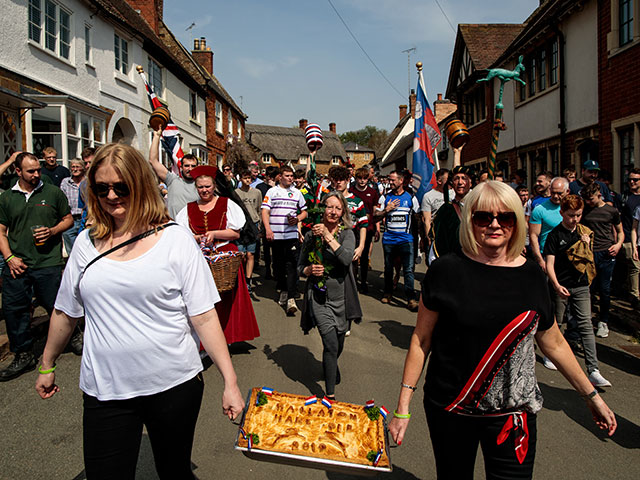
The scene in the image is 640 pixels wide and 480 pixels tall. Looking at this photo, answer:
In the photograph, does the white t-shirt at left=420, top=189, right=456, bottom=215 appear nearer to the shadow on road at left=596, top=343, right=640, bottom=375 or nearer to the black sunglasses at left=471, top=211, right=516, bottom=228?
the shadow on road at left=596, top=343, right=640, bottom=375

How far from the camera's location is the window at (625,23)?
10430 mm

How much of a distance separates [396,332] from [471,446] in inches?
172

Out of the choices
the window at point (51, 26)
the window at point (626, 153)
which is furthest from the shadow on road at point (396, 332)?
the window at point (51, 26)

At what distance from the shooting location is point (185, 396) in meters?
2.27

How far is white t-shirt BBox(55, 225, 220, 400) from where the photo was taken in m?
2.17

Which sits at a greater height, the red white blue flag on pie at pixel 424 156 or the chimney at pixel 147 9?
the chimney at pixel 147 9

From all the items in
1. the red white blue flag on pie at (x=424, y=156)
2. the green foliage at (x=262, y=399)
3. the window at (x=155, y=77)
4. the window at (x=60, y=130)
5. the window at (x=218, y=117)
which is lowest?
the green foliage at (x=262, y=399)

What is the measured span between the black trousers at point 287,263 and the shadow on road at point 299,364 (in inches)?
69.2

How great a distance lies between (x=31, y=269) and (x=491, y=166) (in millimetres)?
4687

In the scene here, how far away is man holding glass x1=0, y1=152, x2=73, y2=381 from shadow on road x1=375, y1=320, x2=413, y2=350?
405cm

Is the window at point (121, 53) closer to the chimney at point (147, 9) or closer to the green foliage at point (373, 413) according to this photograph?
the chimney at point (147, 9)

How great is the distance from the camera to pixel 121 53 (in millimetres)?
16438

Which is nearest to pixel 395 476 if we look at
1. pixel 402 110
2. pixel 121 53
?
pixel 121 53

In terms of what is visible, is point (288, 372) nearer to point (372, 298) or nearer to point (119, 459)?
point (119, 459)
